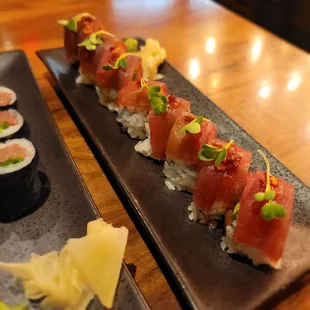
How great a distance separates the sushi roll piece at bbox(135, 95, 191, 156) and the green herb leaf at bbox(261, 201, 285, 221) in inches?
23.1

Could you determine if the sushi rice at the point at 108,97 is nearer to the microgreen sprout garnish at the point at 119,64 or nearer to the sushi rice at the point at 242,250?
the microgreen sprout garnish at the point at 119,64

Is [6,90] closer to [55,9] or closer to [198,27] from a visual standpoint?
[55,9]

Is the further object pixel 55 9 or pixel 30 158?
pixel 55 9

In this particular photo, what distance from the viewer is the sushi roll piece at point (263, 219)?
1240mm

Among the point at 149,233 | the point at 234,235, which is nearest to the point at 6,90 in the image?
the point at 149,233

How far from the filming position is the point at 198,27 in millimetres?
3176

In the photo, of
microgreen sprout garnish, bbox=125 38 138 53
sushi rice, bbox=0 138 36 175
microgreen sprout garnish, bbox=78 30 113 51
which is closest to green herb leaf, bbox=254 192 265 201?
sushi rice, bbox=0 138 36 175

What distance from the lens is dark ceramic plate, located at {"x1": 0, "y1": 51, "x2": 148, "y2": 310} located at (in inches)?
47.9

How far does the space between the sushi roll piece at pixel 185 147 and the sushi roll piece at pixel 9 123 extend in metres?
0.70

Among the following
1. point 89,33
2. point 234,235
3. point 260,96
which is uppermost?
point 89,33

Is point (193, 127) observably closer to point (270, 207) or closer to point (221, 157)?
point (221, 157)

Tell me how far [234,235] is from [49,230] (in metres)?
0.65

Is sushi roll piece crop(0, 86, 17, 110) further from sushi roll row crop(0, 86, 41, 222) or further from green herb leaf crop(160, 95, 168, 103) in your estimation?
green herb leaf crop(160, 95, 168, 103)

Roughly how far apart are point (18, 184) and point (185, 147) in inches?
25.2
